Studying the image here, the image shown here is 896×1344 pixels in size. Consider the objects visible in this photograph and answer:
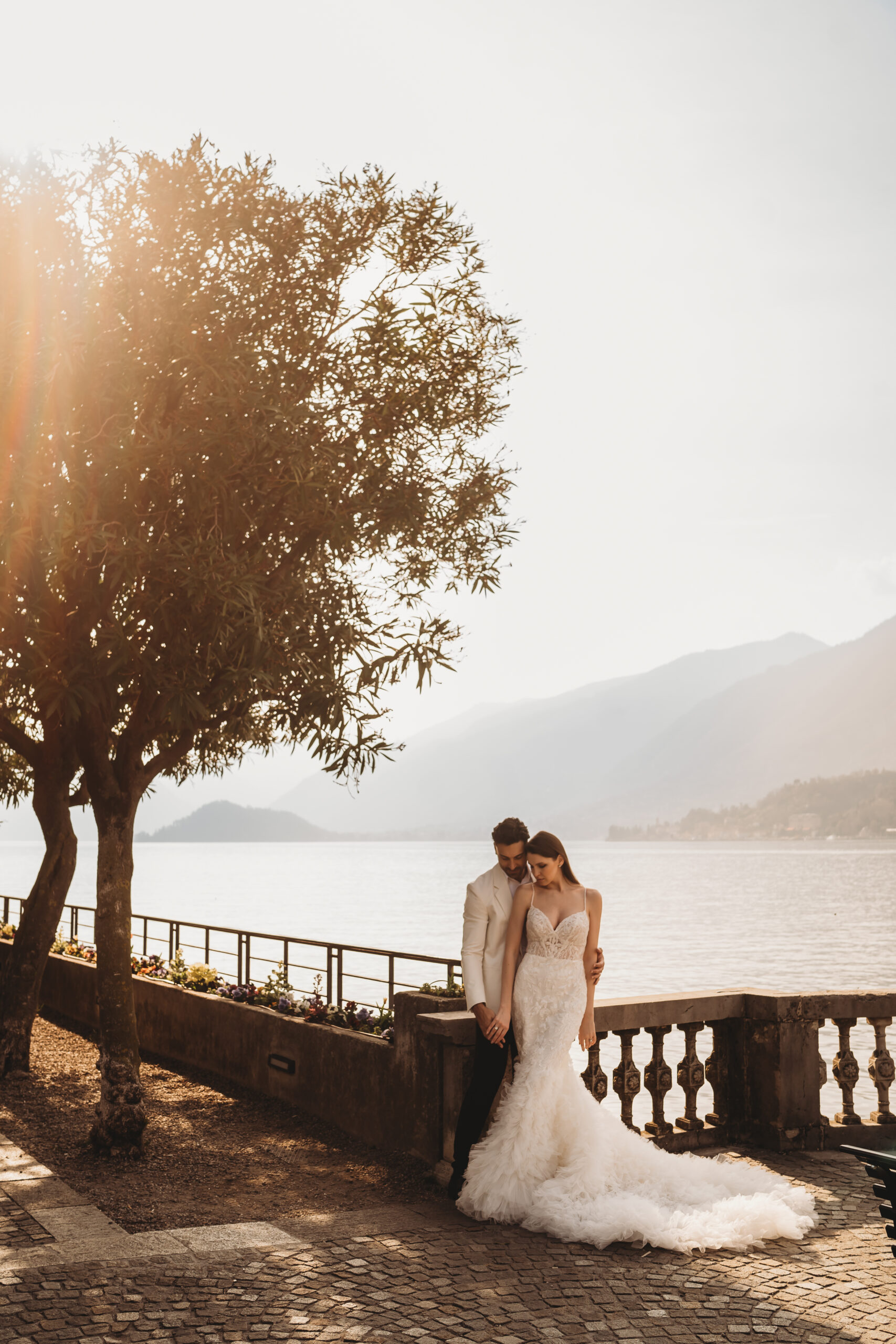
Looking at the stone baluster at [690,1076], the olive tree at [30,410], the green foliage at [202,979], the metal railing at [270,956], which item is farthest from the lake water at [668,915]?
the olive tree at [30,410]

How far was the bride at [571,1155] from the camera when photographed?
231 inches

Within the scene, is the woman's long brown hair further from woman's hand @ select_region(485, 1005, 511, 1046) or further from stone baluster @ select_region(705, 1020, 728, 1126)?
stone baluster @ select_region(705, 1020, 728, 1126)

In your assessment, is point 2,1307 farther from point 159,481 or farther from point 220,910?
point 220,910

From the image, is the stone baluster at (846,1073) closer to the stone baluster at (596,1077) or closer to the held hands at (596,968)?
the stone baluster at (596,1077)

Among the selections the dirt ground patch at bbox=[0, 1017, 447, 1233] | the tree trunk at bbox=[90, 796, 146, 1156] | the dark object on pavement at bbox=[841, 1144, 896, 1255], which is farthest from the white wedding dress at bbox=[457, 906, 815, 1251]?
the tree trunk at bbox=[90, 796, 146, 1156]

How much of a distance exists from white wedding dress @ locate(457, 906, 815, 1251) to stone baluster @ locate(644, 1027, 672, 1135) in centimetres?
91

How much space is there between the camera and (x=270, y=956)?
202ft

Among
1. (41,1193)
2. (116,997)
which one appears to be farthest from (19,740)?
(41,1193)

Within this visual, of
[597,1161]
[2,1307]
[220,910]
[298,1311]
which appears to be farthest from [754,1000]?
[220,910]

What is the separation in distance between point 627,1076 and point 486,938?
168 centimetres

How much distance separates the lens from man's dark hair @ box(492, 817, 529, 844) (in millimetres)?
6734

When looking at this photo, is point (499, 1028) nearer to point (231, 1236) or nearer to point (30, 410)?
point (231, 1236)

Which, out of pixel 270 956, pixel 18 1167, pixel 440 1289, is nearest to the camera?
pixel 440 1289

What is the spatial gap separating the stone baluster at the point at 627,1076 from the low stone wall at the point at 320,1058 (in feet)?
3.74
